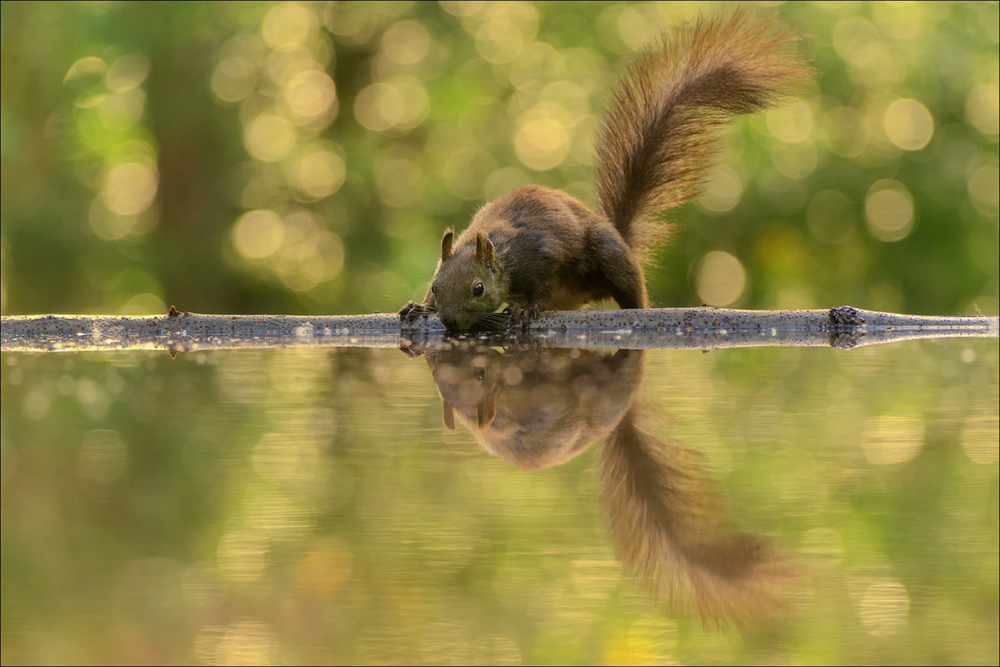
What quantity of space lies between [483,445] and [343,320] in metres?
1.47

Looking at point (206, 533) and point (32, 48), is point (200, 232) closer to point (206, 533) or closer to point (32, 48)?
point (32, 48)

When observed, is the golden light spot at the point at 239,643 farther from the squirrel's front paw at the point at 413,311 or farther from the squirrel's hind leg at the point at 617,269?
the squirrel's hind leg at the point at 617,269

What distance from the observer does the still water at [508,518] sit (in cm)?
95

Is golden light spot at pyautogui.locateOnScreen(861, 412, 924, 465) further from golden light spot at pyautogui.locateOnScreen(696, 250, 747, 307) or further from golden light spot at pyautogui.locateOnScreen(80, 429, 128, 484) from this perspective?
golden light spot at pyautogui.locateOnScreen(696, 250, 747, 307)

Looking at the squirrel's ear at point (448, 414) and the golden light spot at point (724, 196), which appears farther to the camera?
the golden light spot at point (724, 196)

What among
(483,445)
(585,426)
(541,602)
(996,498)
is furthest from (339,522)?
(996,498)

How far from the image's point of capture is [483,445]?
5.32ft

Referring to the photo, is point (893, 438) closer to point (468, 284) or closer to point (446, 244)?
point (468, 284)

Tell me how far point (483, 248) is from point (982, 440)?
1791 mm

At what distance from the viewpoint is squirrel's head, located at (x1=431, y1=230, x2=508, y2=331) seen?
3107 millimetres

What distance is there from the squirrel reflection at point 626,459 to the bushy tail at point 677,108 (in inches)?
51.0

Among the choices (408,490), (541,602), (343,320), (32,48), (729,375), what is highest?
(541,602)

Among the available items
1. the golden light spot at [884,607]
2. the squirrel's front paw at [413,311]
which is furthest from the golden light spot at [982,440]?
the squirrel's front paw at [413,311]

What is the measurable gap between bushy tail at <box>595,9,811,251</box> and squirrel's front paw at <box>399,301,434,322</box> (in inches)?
35.9
